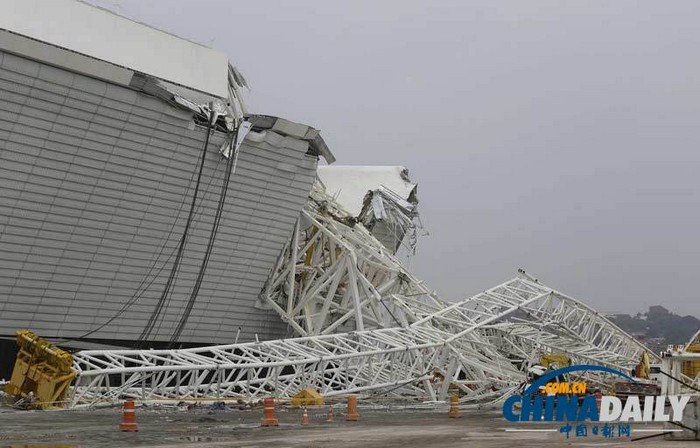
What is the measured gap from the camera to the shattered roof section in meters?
76.4

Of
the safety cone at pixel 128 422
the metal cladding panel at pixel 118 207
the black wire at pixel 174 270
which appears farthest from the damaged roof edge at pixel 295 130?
the safety cone at pixel 128 422

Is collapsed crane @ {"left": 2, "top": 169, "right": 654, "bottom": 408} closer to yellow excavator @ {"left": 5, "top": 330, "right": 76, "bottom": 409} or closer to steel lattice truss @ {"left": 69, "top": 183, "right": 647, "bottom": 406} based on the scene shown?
steel lattice truss @ {"left": 69, "top": 183, "right": 647, "bottom": 406}

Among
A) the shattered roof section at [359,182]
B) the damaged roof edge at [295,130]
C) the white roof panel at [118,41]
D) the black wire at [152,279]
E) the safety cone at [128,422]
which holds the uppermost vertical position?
the shattered roof section at [359,182]

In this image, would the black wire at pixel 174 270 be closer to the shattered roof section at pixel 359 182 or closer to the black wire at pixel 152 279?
the black wire at pixel 152 279

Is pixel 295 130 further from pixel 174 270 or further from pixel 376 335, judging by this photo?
pixel 376 335

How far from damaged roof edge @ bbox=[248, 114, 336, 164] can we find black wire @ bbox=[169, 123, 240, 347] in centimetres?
198

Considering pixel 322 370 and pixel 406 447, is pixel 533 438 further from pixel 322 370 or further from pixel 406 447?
pixel 322 370

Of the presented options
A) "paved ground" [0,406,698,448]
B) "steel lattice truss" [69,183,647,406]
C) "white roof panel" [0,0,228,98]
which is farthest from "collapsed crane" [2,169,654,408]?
"white roof panel" [0,0,228,98]

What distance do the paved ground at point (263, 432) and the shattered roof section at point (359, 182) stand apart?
42.7 meters

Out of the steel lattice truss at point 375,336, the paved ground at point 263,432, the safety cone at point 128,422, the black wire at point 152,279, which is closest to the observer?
the paved ground at point 263,432

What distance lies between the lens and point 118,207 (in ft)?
149

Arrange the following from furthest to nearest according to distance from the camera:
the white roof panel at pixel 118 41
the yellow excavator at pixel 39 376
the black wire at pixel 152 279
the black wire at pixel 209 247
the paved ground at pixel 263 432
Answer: the black wire at pixel 209 247 < the black wire at pixel 152 279 < the white roof panel at pixel 118 41 < the yellow excavator at pixel 39 376 < the paved ground at pixel 263 432

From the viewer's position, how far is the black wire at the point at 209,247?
160 ft

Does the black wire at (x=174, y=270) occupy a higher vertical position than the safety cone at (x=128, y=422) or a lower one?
higher
